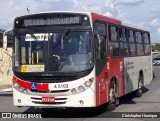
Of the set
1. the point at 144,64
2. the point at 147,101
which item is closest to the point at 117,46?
the point at 147,101

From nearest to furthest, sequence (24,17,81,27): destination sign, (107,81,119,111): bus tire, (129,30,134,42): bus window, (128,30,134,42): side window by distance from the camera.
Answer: (24,17,81,27): destination sign, (107,81,119,111): bus tire, (128,30,134,42): side window, (129,30,134,42): bus window

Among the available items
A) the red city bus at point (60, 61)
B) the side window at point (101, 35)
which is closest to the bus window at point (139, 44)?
the side window at point (101, 35)

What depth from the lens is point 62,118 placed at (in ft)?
39.6

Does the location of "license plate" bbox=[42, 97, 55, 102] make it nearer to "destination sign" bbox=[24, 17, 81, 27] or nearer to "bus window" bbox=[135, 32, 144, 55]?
"destination sign" bbox=[24, 17, 81, 27]

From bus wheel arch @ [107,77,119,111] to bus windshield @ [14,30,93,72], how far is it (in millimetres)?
2063

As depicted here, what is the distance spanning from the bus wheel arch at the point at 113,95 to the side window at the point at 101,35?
4.12 feet

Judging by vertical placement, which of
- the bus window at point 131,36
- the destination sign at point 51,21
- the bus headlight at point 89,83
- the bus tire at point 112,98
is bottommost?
the bus tire at point 112,98

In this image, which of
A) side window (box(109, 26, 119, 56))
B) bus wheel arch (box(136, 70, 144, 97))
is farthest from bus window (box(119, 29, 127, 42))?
bus wheel arch (box(136, 70, 144, 97))

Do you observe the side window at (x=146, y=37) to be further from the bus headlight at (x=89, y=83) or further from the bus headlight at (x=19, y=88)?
the bus headlight at (x=19, y=88)

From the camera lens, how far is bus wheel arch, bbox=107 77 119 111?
43.2 ft

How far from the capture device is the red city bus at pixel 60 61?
1141cm

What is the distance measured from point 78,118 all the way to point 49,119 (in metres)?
0.81

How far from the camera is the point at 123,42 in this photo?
15.3m

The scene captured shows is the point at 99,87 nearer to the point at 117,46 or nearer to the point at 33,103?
the point at 33,103
